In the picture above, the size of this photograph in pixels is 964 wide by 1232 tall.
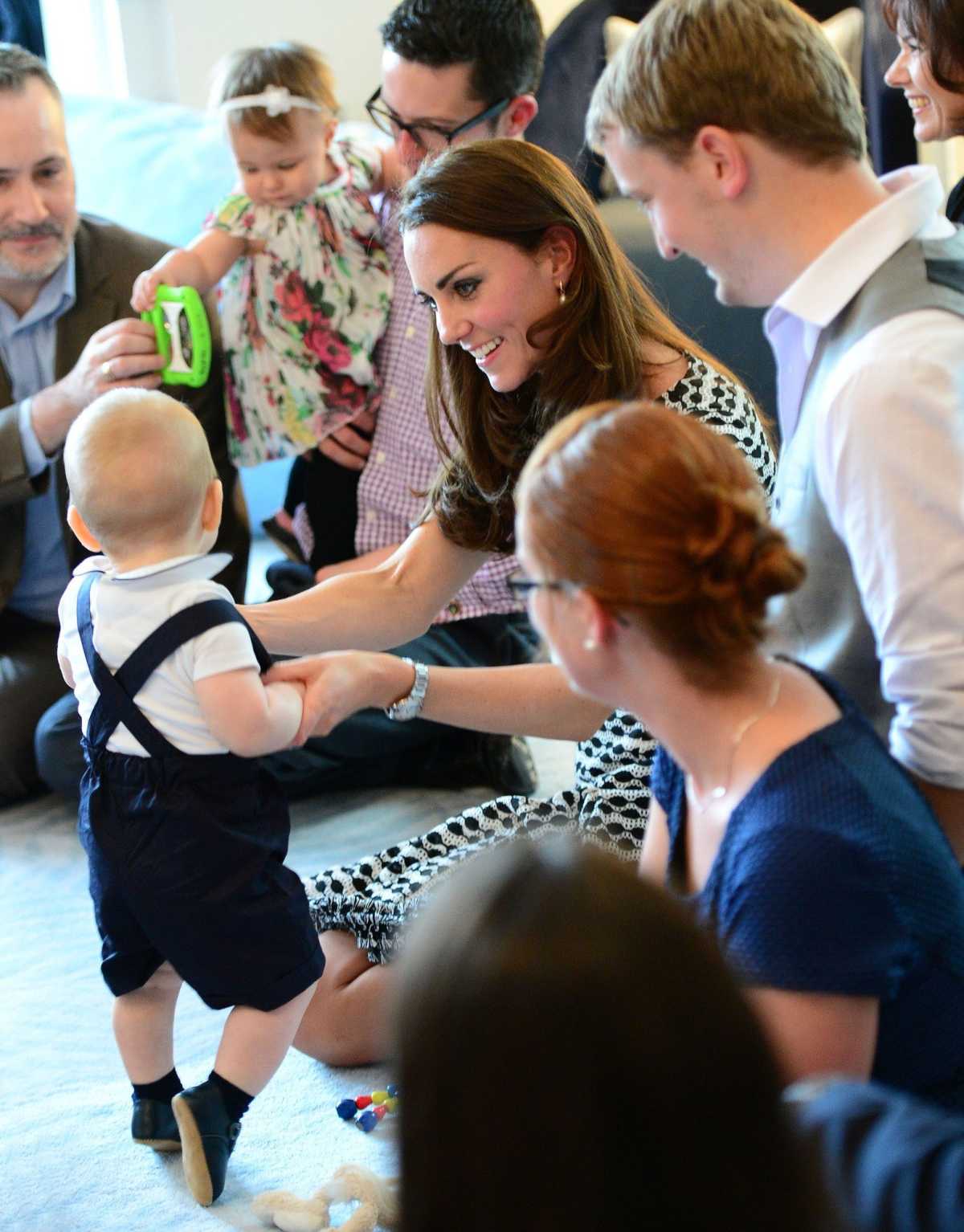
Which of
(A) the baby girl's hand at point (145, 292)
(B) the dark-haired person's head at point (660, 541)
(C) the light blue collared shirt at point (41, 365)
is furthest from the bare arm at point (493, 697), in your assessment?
(C) the light blue collared shirt at point (41, 365)

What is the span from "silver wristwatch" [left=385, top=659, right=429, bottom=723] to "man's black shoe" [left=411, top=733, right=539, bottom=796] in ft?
2.62

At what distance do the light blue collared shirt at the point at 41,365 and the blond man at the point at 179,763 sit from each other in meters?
1.17

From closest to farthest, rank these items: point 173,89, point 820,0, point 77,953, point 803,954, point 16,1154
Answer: point 803,954 < point 16,1154 < point 77,953 < point 820,0 < point 173,89

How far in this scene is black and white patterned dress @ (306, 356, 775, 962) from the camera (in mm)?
1609

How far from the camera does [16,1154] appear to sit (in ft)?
5.16

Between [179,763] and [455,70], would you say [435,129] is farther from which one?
[179,763]

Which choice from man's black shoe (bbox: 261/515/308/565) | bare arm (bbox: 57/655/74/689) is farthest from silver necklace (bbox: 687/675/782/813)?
man's black shoe (bbox: 261/515/308/565)

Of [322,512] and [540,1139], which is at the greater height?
[540,1139]

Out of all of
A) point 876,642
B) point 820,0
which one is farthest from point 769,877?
point 820,0

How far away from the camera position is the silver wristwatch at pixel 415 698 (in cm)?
157

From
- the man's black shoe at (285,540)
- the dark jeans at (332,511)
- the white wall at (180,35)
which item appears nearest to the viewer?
the dark jeans at (332,511)

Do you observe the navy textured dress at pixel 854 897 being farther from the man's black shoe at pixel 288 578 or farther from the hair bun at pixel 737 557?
the man's black shoe at pixel 288 578

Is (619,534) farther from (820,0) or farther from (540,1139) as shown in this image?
(820,0)

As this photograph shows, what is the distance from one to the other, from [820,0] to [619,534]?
270cm
